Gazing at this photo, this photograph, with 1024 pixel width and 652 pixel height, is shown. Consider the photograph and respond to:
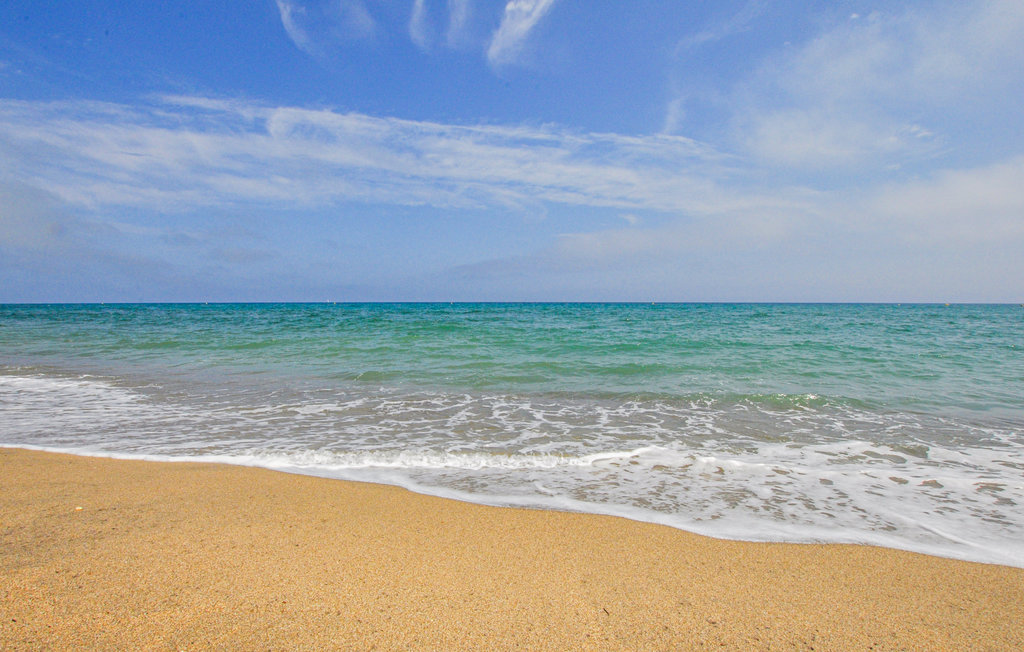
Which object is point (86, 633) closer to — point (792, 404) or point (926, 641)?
point (926, 641)

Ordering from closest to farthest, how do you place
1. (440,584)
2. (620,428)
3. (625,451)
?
(440,584) < (625,451) < (620,428)

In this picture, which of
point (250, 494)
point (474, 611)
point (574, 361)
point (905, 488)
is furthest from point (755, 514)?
point (574, 361)

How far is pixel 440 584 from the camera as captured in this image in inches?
98.2

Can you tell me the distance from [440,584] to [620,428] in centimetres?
422

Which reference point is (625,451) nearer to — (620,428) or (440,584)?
(620,428)

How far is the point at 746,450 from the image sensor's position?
214 inches

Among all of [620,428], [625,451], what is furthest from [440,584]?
[620,428]

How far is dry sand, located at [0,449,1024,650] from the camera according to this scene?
82.3 inches

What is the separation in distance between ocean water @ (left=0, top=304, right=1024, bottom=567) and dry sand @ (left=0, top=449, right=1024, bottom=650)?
491 mm

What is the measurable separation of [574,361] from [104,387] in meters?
9.36

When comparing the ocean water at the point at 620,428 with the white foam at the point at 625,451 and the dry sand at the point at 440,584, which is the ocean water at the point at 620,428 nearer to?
the white foam at the point at 625,451

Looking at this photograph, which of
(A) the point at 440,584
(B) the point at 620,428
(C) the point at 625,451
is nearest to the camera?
(A) the point at 440,584

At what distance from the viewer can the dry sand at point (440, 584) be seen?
209cm

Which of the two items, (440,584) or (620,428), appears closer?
(440,584)
